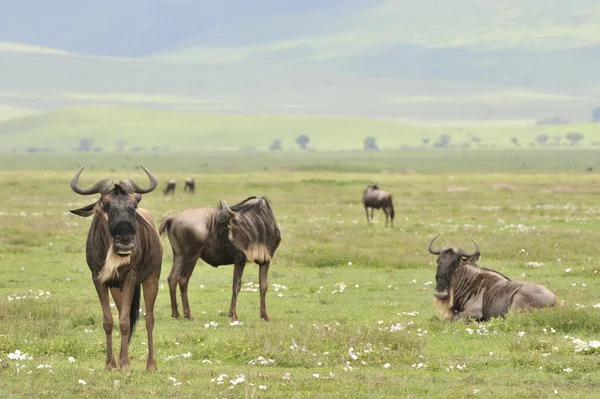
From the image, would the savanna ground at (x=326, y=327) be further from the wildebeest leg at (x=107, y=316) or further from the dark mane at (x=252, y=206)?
the dark mane at (x=252, y=206)

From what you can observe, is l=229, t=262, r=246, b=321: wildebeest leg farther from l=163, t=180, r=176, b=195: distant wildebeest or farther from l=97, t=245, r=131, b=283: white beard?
l=163, t=180, r=176, b=195: distant wildebeest

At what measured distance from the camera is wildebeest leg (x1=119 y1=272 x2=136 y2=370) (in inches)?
508

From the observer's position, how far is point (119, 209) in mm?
12211

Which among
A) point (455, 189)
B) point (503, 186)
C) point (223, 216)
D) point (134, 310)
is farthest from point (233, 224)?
point (503, 186)

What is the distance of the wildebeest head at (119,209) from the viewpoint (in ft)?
39.9

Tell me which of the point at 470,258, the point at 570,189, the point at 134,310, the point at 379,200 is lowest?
the point at 570,189

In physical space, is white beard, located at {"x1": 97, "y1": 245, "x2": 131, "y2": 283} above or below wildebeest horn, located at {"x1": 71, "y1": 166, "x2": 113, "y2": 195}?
below

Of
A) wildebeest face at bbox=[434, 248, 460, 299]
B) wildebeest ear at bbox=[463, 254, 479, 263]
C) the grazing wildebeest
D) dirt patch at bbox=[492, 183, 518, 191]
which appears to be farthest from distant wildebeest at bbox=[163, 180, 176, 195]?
the grazing wildebeest

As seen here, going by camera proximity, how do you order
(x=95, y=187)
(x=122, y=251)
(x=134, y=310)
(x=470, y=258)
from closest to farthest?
(x=122, y=251)
(x=95, y=187)
(x=134, y=310)
(x=470, y=258)

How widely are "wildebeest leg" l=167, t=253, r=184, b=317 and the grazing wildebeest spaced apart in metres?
4.97

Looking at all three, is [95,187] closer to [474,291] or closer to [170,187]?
[474,291]

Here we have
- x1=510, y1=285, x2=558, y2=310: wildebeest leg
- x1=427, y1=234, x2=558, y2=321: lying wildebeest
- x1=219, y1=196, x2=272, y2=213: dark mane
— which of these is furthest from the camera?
x1=219, y1=196, x2=272, y2=213: dark mane

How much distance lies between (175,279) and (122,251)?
7.29 m

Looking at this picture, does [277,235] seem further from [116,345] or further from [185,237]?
[116,345]
